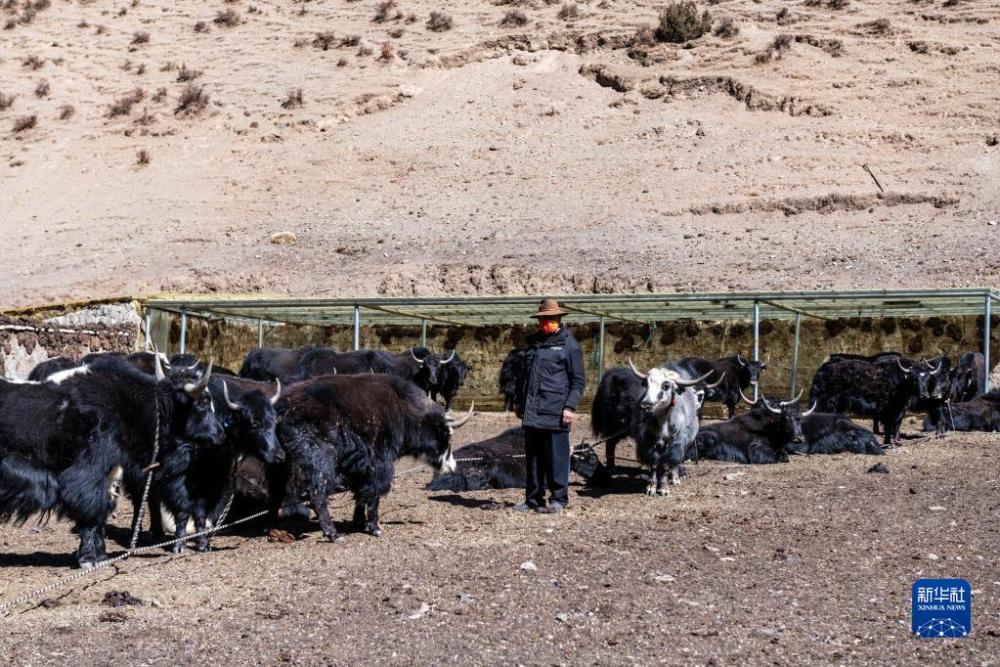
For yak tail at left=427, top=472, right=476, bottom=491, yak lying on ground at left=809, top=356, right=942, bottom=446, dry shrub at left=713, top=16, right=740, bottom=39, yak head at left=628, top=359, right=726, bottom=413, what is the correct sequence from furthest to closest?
1. dry shrub at left=713, top=16, right=740, bottom=39
2. yak lying on ground at left=809, top=356, right=942, bottom=446
3. yak tail at left=427, top=472, right=476, bottom=491
4. yak head at left=628, top=359, right=726, bottom=413

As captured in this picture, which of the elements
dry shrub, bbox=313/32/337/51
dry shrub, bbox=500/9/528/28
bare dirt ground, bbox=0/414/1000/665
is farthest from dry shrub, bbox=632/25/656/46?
bare dirt ground, bbox=0/414/1000/665

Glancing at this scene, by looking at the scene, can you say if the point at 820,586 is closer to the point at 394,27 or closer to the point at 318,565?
the point at 318,565

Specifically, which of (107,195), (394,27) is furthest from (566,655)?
(394,27)

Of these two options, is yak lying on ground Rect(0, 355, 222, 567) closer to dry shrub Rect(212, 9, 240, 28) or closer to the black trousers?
the black trousers

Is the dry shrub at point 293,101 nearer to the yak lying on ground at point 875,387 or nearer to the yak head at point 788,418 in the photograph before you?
the yak lying on ground at point 875,387

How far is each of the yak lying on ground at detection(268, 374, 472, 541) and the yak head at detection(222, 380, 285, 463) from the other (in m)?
0.32

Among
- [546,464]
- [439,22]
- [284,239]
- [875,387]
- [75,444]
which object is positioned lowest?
[284,239]

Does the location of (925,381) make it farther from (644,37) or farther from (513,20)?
(513,20)

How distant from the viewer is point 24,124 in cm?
4278

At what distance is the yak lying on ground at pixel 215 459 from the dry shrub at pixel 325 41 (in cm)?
4030

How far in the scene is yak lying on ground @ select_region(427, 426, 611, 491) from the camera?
10.5 metres

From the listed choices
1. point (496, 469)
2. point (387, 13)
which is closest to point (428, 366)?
point (496, 469)

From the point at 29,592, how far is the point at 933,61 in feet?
→ 125

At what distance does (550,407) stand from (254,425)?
2438 mm
